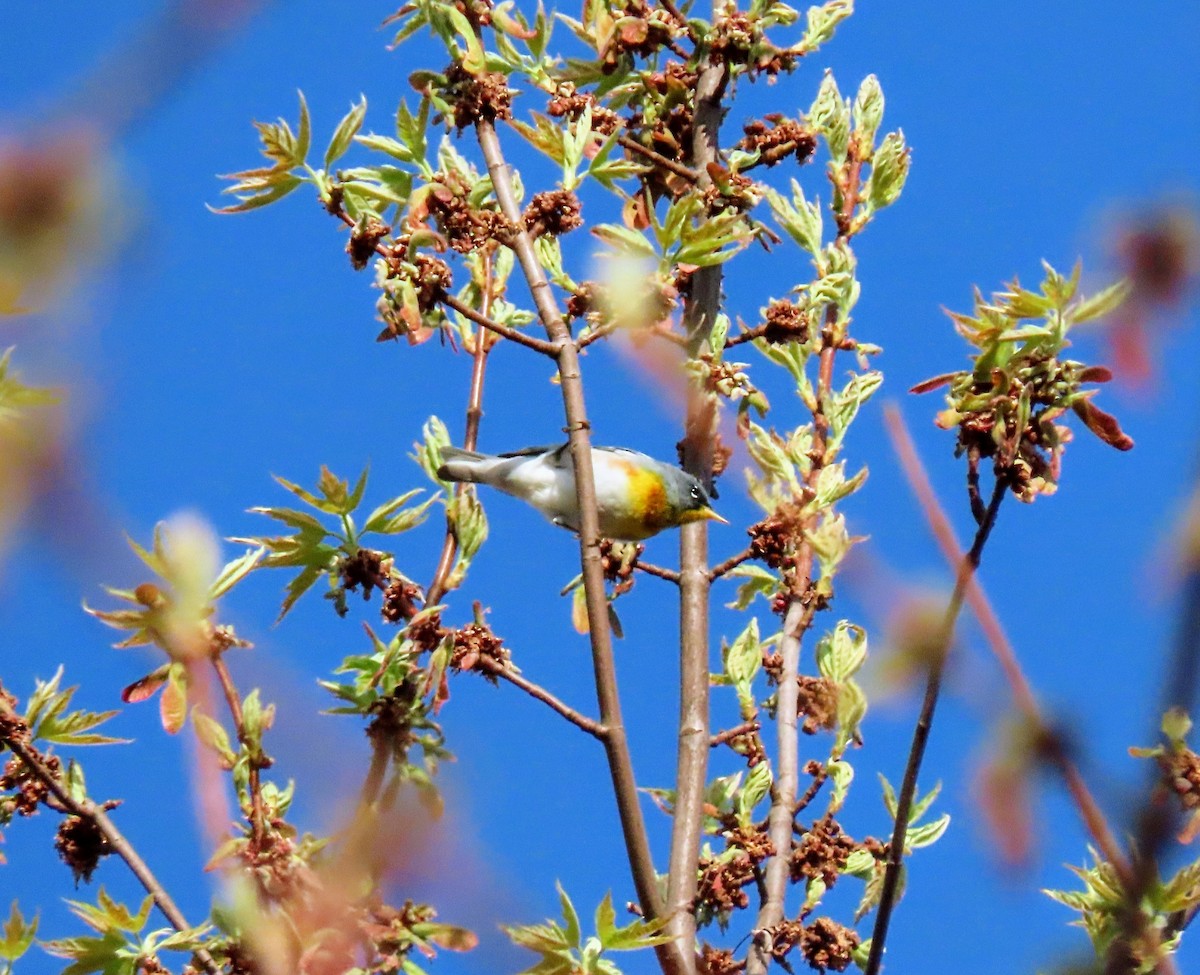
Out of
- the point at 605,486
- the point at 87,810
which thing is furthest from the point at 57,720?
the point at 605,486

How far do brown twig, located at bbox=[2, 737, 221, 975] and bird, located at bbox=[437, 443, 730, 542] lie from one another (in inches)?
98.2

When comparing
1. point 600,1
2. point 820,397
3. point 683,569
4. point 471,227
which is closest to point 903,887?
point 683,569

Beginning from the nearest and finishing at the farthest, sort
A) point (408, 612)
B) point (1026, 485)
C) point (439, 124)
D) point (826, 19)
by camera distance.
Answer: point (1026, 485), point (408, 612), point (439, 124), point (826, 19)

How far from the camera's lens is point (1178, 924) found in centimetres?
222

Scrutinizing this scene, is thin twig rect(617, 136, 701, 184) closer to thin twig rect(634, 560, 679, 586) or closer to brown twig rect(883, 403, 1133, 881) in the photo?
thin twig rect(634, 560, 679, 586)

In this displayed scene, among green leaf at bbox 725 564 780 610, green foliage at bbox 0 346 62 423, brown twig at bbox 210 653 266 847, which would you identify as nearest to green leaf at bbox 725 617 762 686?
green leaf at bbox 725 564 780 610

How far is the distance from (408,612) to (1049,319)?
1.32 metres

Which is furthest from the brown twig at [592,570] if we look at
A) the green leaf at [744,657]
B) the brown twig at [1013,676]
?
the brown twig at [1013,676]

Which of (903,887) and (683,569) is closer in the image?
(903,887)

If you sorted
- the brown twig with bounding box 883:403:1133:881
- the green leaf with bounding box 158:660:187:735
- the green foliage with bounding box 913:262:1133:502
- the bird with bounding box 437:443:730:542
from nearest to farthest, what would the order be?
the brown twig with bounding box 883:403:1133:881, the green foliage with bounding box 913:262:1133:502, the green leaf with bounding box 158:660:187:735, the bird with bounding box 437:443:730:542

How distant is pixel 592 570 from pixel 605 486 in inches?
99.7

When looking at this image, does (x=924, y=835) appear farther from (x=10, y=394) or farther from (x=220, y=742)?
(x=10, y=394)

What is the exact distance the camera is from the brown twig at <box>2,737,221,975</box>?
2445 mm

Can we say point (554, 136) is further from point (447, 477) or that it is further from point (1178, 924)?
point (1178, 924)
